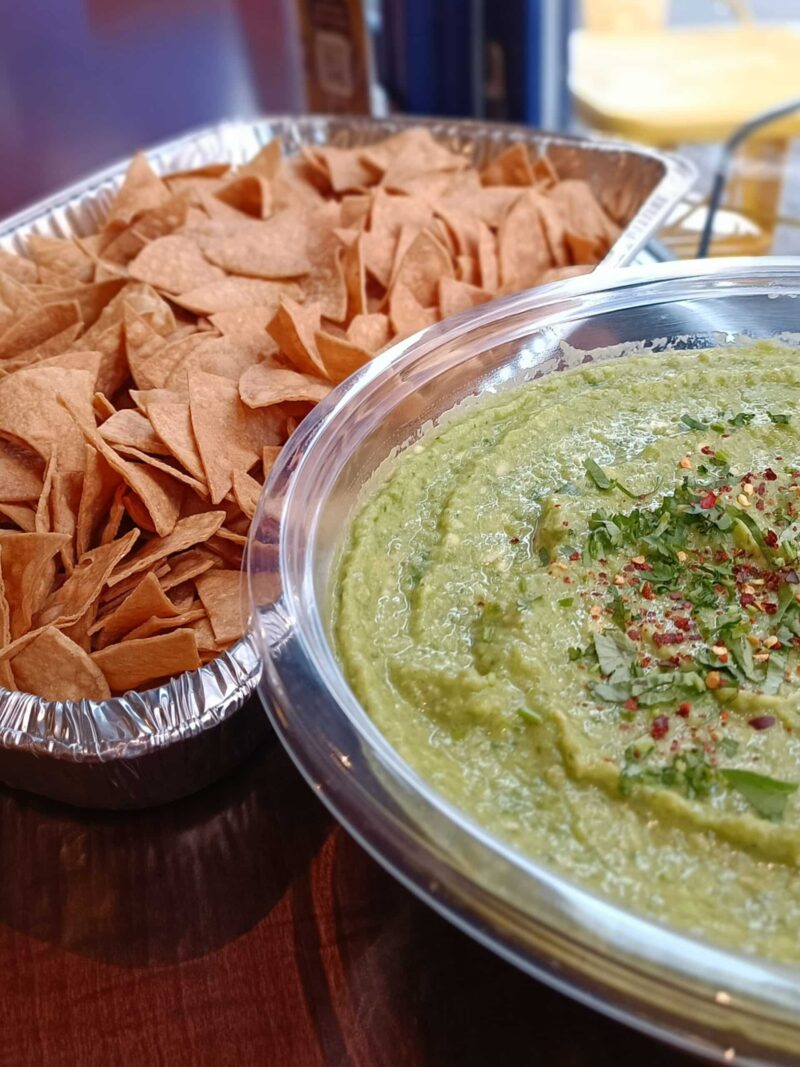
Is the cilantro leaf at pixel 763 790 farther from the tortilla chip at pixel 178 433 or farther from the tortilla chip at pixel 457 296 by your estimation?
the tortilla chip at pixel 457 296

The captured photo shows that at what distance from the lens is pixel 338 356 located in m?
1.54

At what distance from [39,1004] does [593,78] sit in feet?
11.7

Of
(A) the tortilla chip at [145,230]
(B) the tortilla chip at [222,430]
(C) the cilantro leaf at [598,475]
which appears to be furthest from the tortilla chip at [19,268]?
(C) the cilantro leaf at [598,475]

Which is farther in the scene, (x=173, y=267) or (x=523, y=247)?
(x=523, y=247)

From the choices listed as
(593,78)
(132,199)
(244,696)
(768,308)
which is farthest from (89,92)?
(244,696)

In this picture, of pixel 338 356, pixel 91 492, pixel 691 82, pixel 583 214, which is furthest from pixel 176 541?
pixel 691 82

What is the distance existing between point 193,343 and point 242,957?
0.95 metres

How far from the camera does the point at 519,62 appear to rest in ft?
11.8

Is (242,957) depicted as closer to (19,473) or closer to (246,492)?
(246,492)

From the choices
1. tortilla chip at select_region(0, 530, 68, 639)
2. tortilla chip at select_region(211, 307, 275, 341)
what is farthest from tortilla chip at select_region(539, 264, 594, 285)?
tortilla chip at select_region(0, 530, 68, 639)

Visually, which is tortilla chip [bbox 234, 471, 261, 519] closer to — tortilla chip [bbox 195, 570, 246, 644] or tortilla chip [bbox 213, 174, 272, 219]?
tortilla chip [bbox 195, 570, 246, 644]

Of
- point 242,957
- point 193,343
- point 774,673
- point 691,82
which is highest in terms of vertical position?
point 193,343

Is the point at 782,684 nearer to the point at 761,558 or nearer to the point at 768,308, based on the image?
the point at 761,558

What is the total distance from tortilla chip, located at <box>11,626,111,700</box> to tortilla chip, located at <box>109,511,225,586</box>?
0.39ft
